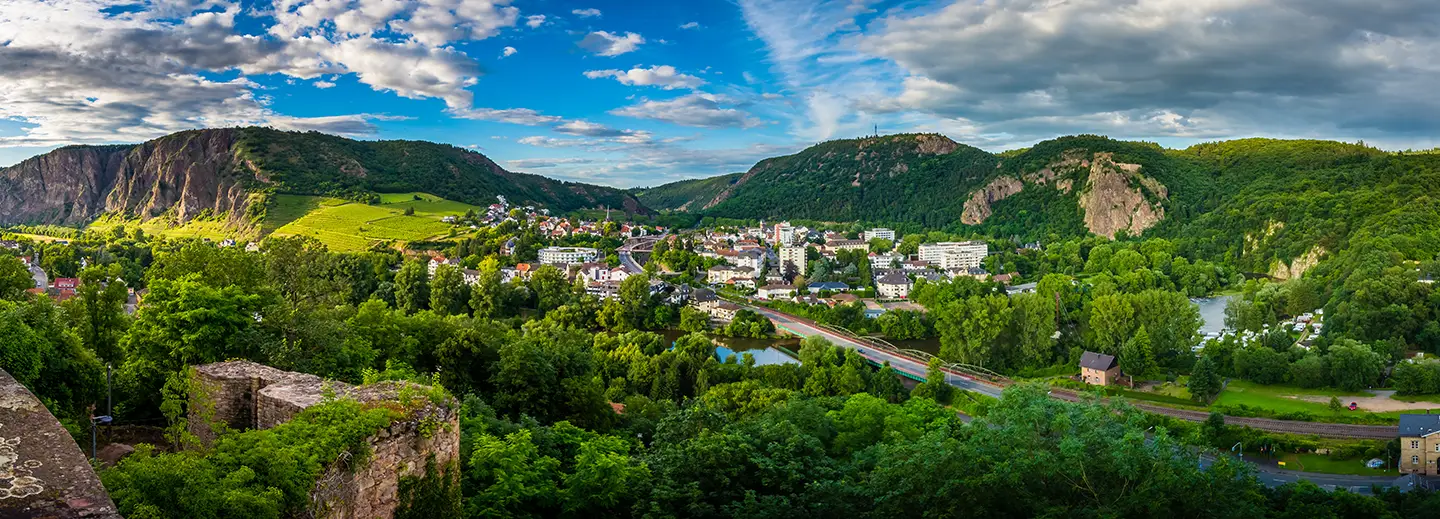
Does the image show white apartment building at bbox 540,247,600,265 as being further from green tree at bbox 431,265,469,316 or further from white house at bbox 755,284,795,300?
green tree at bbox 431,265,469,316

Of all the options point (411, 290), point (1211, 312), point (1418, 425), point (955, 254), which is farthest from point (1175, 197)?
point (411, 290)

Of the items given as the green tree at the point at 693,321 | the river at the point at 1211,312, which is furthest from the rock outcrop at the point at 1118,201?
the green tree at the point at 693,321

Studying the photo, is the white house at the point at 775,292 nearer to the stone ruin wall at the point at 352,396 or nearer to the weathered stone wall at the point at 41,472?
the stone ruin wall at the point at 352,396

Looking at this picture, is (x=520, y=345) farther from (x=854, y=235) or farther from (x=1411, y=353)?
(x=854, y=235)

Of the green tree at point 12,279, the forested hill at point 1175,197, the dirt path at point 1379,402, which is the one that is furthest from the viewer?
the forested hill at point 1175,197

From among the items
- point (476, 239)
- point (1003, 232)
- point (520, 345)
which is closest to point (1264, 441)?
point (520, 345)
